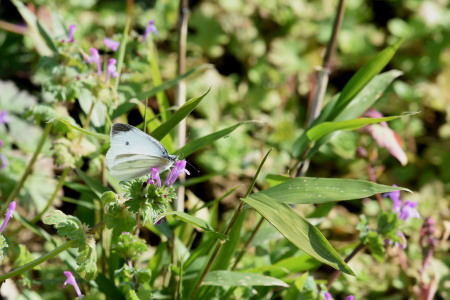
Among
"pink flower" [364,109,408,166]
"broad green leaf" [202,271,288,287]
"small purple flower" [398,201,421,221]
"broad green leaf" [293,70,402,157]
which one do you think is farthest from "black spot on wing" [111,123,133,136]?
"pink flower" [364,109,408,166]

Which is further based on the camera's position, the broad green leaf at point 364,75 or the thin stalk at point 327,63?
the thin stalk at point 327,63

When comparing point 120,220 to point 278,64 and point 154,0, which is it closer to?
point 278,64

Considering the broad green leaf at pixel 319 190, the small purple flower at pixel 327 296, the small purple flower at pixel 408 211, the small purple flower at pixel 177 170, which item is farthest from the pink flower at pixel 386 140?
the small purple flower at pixel 177 170

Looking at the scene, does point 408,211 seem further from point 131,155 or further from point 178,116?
point 131,155

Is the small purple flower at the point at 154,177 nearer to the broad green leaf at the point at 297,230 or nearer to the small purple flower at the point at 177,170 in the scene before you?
the small purple flower at the point at 177,170

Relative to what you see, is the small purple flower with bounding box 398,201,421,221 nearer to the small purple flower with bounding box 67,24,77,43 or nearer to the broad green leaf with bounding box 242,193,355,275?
the broad green leaf with bounding box 242,193,355,275

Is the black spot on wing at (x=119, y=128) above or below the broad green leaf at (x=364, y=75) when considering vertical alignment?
above
